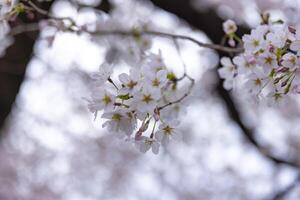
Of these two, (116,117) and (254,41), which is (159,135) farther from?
(254,41)

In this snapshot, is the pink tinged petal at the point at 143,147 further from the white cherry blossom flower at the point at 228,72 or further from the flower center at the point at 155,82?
the white cherry blossom flower at the point at 228,72

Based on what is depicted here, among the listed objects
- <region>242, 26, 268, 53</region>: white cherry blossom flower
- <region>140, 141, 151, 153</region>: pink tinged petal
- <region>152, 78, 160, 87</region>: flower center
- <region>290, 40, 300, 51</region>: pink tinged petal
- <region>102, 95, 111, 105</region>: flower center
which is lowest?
<region>140, 141, 151, 153</region>: pink tinged petal

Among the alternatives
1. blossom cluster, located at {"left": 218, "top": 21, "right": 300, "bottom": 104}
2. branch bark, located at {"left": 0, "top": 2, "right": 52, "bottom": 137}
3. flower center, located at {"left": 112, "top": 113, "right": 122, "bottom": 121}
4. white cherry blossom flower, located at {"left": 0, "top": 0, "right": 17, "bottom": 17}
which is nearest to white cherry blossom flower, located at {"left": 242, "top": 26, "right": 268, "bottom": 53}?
blossom cluster, located at {"left": 218, "top": 21, "right": 300, "bottom": 104}

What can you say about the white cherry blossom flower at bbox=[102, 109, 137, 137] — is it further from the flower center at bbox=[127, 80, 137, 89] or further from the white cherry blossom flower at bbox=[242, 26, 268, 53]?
the white cherry blossom flower at bbox=[242, 26, 268, 53]

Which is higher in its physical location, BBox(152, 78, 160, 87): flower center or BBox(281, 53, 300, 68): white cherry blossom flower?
BBox(281, 53, 300, 68): white cherry blossom flower

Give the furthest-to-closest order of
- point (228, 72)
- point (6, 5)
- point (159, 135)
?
point (228, 72)
point (6, 5)
point (159, 135)

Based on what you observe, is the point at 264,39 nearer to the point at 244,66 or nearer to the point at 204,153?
the point at 244,66

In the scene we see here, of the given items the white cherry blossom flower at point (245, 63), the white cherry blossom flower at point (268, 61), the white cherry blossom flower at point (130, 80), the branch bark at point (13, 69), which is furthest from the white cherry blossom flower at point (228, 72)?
the branch bark at point (13, 69)

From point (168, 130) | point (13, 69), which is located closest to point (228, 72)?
point (168, 130)
